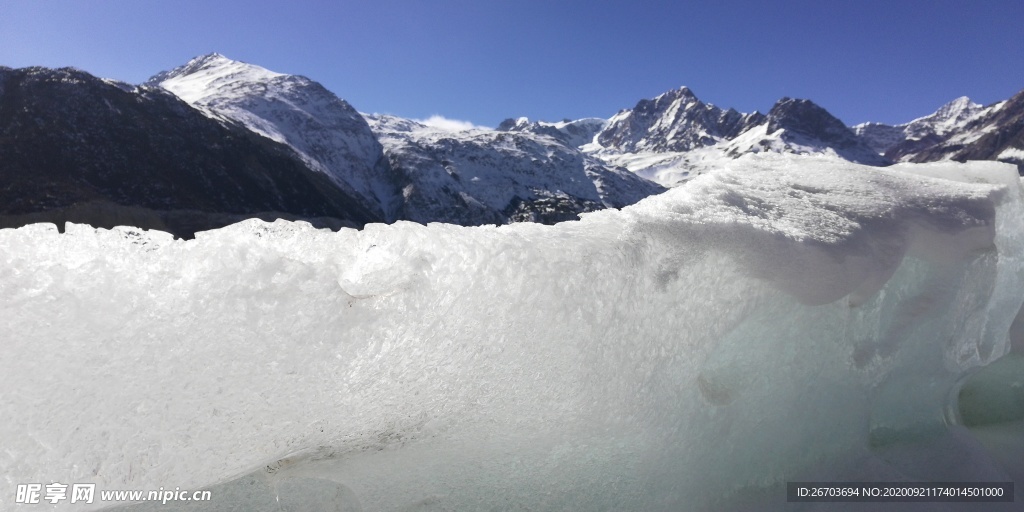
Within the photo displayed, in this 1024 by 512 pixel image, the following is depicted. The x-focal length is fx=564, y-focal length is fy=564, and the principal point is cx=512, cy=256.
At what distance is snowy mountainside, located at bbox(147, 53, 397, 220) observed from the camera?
Result: 458ft

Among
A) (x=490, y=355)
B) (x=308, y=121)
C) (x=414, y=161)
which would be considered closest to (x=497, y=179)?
(x=414, y=161)

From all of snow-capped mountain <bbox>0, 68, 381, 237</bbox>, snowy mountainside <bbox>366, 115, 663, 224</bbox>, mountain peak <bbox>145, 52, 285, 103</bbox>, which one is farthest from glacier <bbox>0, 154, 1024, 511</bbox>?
mountain peak <bbox>145, 52, 285, 103</bbox>

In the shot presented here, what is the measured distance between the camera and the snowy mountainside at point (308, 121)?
5502 inches

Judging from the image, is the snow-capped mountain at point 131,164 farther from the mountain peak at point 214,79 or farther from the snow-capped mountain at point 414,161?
the mountain peak at point 214,79

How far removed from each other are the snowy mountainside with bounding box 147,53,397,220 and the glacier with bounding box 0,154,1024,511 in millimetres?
129232

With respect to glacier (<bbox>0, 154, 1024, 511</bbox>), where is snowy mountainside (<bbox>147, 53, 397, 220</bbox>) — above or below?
above

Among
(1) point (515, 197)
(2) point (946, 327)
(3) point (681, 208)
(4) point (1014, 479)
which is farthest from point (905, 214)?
(1) point (515, 197)

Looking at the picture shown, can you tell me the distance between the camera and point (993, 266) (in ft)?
16.0

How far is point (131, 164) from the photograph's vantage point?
289ft

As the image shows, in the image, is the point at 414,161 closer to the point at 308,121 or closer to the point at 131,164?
the point at 308,121

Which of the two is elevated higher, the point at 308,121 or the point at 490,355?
the point at 308,121

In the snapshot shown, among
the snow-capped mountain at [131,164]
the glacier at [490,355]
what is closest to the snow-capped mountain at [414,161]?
the snow-capped mountain at [131,164]

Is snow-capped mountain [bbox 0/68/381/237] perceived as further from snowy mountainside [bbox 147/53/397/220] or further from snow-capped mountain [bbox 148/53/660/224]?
snowy mountainside [bbox 147/53/397/220]

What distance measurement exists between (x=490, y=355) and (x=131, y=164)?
343 feet
